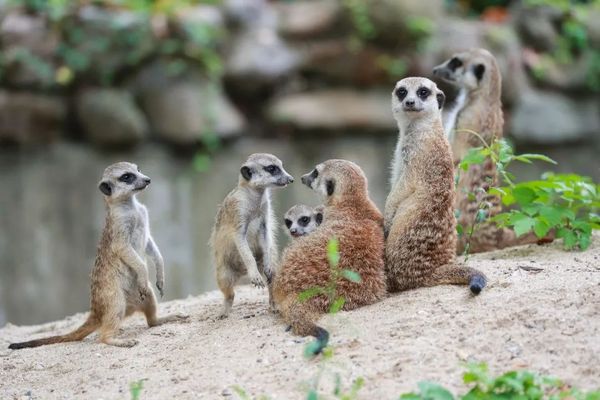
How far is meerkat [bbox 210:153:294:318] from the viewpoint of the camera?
162 inches

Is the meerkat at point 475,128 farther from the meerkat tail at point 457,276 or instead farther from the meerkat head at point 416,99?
the meerkat tail at point 457,276

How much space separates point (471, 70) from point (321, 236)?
78.4 inches

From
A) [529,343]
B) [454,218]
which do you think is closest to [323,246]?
[454,218]

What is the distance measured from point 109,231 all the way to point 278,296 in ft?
3.18

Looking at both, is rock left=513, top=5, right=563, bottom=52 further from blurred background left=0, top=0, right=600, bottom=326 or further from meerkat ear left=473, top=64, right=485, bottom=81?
meerkat ear left=473, top=64, right=485, bottom=81

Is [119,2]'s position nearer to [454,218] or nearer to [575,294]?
[454,218]

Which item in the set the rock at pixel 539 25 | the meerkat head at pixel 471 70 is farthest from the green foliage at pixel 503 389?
the rock at pixel 539 25

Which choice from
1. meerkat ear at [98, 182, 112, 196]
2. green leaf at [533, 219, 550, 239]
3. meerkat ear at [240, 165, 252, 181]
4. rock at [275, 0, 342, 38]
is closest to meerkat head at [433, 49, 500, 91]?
green leaf at [533, 219, 550, 239]

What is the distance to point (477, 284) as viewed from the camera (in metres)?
3.51

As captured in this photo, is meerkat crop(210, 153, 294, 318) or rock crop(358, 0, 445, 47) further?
rock crop(358, 0, 445, 47)

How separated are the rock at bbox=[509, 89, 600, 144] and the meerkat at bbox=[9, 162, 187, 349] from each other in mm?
4805

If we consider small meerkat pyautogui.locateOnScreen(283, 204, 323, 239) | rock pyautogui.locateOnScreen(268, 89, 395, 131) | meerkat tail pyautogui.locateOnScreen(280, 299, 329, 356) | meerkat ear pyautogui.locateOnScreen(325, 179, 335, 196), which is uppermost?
rock pyautogui.locateOnScreen(268, 89, 395, 131)

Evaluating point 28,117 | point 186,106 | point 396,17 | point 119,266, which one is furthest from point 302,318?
point 396,17

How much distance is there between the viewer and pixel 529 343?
305 cm
